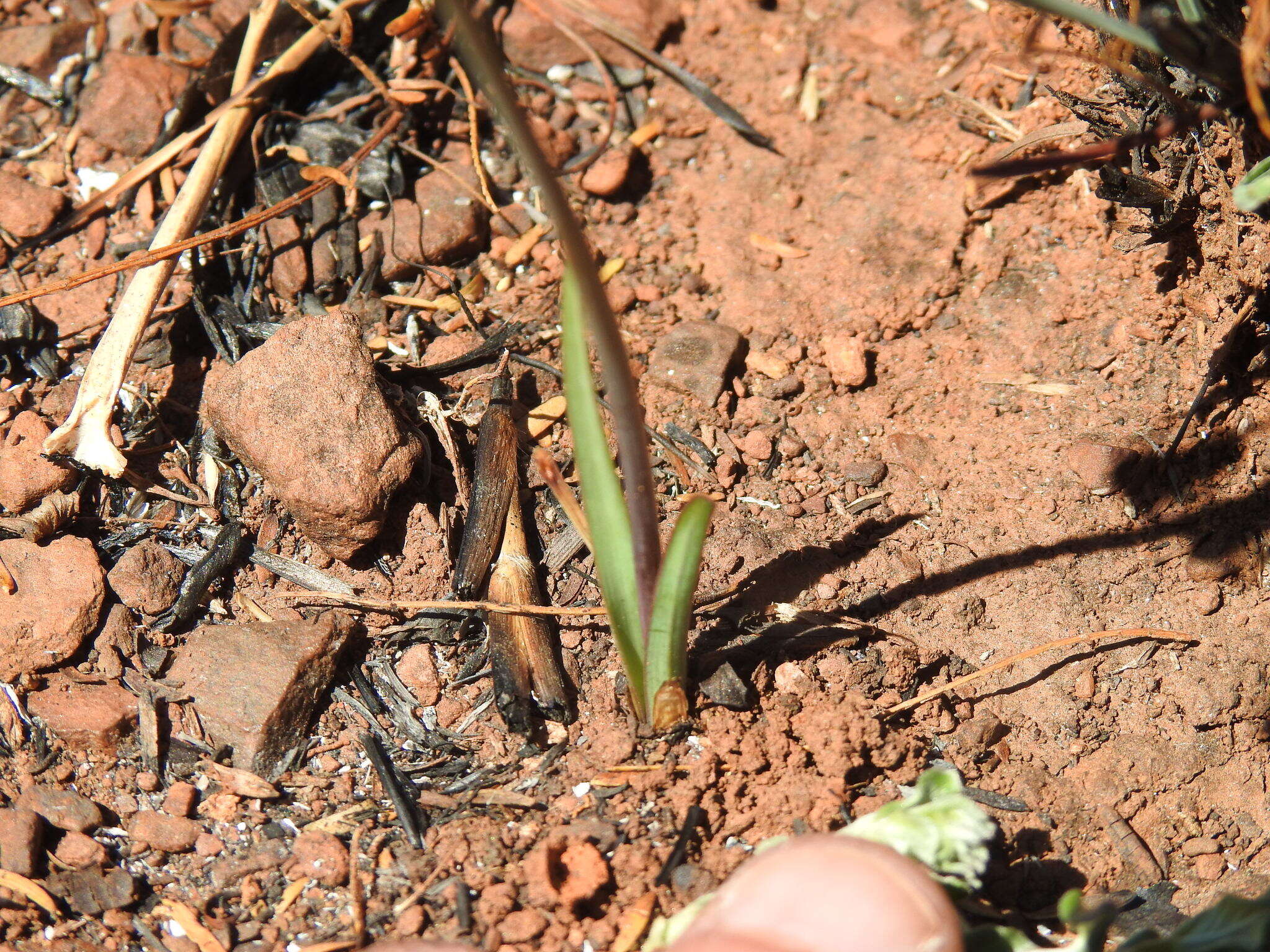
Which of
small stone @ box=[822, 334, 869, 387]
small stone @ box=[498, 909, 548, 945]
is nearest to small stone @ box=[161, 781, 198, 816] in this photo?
small stone @ box=[498, 909, 548, 945]

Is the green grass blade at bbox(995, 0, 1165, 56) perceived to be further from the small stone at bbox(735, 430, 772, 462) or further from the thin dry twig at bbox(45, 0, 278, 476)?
the thin dry twig at bbox(45, 0, 278, 476)

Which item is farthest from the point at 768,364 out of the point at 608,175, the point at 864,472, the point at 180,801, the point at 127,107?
the point at 127,107

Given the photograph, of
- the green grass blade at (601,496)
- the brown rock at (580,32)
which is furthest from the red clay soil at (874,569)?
the brown rock at (580,32)

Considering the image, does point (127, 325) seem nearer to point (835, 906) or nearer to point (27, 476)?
point (27, 476)

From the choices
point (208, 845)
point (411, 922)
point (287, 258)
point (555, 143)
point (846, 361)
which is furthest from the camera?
point (555, 143)

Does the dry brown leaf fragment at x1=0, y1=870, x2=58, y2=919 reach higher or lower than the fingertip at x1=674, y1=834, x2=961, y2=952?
lower

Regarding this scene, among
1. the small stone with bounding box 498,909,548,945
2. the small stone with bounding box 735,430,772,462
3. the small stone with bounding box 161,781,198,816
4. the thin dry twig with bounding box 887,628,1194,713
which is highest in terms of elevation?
the small stone with bounding box 735,430,772,462
